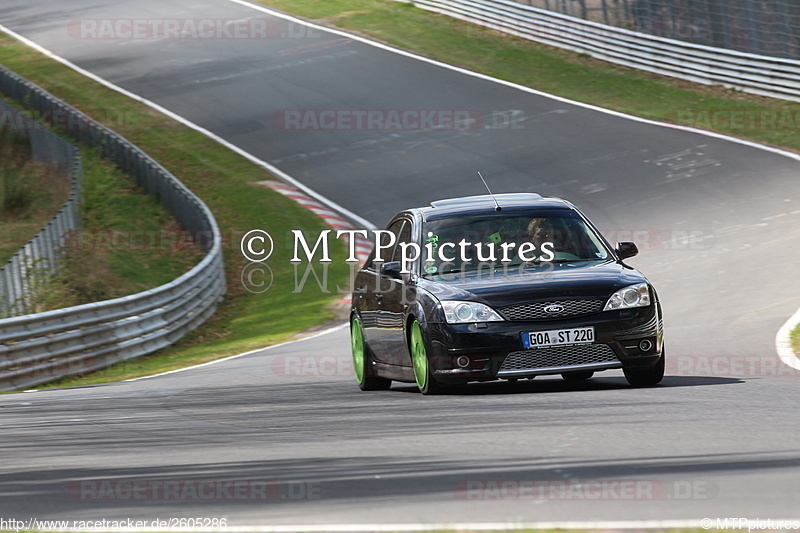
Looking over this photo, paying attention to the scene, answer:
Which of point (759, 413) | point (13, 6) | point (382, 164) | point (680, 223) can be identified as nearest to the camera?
point (759, 413)

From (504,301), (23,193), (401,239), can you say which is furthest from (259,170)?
(504,301)

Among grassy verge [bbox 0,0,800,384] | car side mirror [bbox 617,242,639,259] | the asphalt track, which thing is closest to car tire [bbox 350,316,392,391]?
the asphalt track

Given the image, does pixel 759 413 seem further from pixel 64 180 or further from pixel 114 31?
pixel 114 31

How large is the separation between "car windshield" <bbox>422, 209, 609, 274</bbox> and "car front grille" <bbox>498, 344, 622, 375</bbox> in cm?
99

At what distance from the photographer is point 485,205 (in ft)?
34.8

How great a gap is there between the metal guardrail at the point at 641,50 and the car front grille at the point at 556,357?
21.9 m

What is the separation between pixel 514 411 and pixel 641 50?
2691cm

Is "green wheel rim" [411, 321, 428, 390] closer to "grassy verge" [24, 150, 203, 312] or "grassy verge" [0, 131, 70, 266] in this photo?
"grassy verge" [24, 150, 203, 312]

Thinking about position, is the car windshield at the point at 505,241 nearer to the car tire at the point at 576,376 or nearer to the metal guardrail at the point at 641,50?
A: the car tire at the point at 576,376

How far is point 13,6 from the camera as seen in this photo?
54.9m

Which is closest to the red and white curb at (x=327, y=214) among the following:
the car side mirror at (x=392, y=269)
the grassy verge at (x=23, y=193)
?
the grassy verge at (x=23, y=193)

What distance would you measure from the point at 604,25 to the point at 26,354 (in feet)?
76.1

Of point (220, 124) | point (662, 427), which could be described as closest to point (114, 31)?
point (220, 124)

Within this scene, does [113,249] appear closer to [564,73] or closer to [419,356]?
[564,73]
